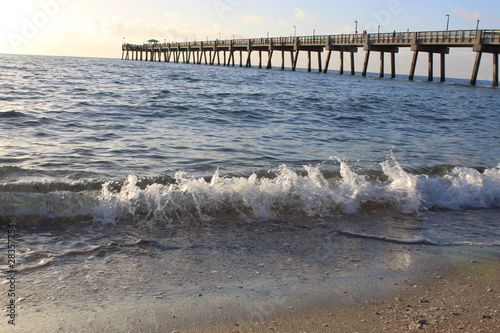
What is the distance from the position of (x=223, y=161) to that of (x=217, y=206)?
2.07 meters

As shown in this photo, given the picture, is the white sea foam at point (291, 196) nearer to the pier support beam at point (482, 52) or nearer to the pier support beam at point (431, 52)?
the pier support beam at point (482, 52)

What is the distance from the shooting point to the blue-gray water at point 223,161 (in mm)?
4635

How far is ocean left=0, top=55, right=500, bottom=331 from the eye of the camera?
9.91 ft

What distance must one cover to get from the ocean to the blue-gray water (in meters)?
0.03

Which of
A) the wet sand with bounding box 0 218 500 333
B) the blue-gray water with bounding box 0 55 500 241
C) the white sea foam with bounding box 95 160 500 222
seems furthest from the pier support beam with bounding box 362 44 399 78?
the wet sand with bounding box 0 218 500 333

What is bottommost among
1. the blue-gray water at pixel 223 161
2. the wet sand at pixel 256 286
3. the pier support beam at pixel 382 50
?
the wet sand at pixel 256 286

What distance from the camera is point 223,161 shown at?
264 inches

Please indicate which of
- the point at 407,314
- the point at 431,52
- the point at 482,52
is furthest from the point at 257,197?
the point at 431,52

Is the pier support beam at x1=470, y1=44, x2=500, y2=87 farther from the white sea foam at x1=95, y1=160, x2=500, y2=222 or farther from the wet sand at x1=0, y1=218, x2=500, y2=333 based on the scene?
the wet sand at x1=0, y1=218, x2=500, y2=333

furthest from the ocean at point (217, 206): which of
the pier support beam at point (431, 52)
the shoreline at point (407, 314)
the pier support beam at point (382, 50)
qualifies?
the pier support beam at point (382, 50)

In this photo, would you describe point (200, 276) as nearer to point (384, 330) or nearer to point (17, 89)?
point (384, 330)

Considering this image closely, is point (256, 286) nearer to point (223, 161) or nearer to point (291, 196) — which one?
point (291, 196)

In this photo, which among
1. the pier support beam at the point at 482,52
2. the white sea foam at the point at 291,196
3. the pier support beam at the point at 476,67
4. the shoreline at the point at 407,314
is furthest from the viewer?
the pier support beam at the point at 476,67

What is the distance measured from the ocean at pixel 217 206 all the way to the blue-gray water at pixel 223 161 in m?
0.03
